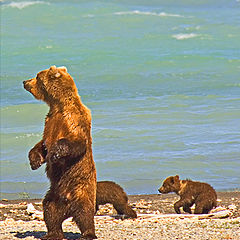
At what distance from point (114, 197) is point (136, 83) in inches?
875

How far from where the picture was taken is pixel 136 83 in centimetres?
3266

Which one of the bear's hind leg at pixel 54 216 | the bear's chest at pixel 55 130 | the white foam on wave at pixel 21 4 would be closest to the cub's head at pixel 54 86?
the bear's chest at pixel 55 130

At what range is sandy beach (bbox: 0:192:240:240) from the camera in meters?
8.11

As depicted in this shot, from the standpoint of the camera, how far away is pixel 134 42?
155ft

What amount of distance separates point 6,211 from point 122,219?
2.21 meters

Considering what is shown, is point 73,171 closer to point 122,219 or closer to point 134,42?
point 122,219

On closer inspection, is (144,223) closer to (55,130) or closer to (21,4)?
(55,130)

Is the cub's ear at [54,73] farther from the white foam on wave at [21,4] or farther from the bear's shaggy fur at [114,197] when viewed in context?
the white foam on wave at [21,4]

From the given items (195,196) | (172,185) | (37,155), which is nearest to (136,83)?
(172,185)

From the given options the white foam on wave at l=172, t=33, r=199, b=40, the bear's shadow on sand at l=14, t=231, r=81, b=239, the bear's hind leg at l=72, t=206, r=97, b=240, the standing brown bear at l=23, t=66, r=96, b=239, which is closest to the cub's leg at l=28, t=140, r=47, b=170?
the standing brown bear at l=23, t=66, r=96, b=239

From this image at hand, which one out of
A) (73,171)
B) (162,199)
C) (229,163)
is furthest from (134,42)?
(73,171)

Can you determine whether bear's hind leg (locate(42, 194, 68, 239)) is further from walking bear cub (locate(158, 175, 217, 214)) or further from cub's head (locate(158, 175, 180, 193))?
cub's head (locate(158, 175, 180, 193))

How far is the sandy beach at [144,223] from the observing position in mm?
8109

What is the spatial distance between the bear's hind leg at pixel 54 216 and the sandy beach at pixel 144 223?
35cm
